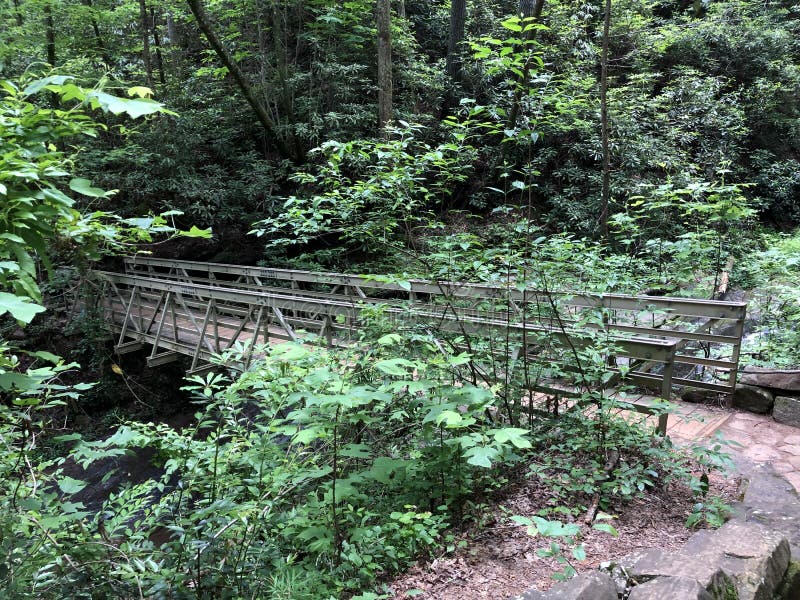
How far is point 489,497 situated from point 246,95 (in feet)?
35.1

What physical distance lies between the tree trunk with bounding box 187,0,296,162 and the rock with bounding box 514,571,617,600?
11020mm

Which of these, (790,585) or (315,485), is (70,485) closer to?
(315,485)

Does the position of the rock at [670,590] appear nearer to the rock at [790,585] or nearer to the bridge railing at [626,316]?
the rock at [790,585]

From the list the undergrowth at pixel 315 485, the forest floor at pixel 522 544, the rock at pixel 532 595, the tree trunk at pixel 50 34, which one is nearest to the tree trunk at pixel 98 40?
the tree trunk at pixel 50 34

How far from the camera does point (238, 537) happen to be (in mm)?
2436

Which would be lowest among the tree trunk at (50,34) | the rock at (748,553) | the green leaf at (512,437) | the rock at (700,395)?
the rock at (700,395)

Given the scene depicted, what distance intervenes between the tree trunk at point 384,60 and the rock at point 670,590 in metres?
9.63

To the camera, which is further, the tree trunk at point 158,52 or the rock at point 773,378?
the tree trunk at point 158,52

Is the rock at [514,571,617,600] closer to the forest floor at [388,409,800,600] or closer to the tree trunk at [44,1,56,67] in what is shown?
the forest floor at [388,409,800,600]

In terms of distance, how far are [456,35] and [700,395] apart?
11.7 meters

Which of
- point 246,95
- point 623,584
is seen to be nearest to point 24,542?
point 623,584

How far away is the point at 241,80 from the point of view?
34.3ft

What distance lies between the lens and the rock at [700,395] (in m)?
5.19

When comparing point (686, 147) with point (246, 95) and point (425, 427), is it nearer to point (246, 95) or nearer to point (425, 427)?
point (246, 95)
